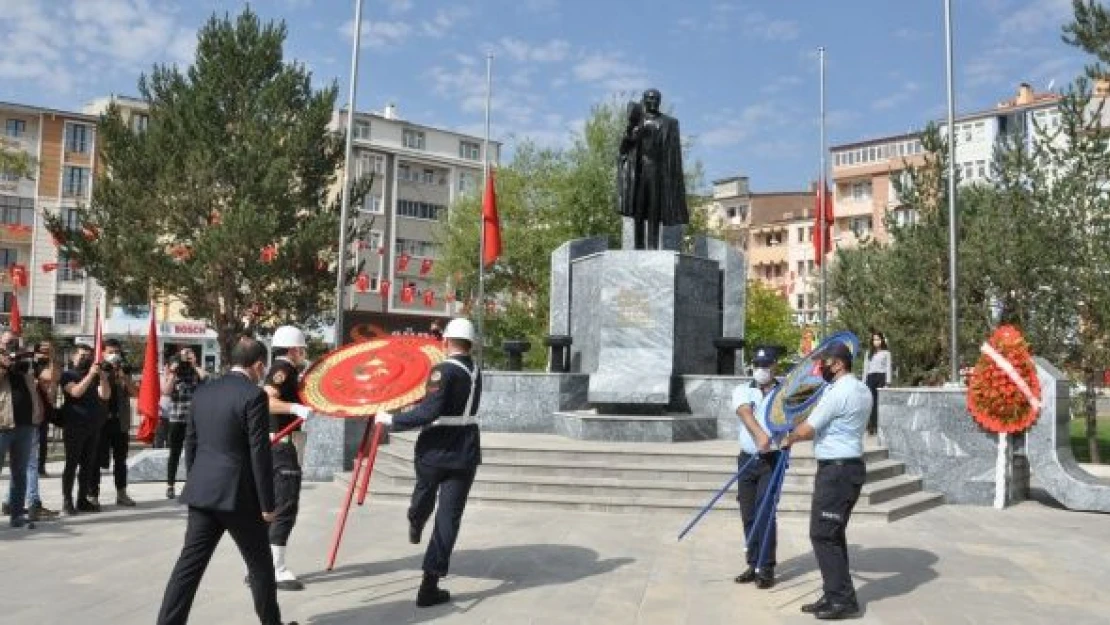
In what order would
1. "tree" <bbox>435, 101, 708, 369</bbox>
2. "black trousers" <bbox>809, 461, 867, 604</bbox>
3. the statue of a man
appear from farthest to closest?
"tree" <bbox>435, 101, 708, 369</bbox> < the statue of a man < "black trousers" <bbox>809, 461, 867, 604</bbox>

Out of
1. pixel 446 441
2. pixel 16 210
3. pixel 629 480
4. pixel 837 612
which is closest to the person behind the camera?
pixel 837 612

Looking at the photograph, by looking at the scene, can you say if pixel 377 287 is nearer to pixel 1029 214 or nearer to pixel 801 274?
pixel 801 274

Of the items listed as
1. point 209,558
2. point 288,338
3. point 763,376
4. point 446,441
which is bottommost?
point 209,558

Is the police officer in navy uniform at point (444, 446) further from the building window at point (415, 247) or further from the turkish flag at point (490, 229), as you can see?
the building window at point (415, 247)

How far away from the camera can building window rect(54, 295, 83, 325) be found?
55.5m

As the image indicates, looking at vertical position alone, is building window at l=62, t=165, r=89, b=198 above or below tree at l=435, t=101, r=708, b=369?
above

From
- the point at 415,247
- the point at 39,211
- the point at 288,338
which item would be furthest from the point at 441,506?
the point at 415,247

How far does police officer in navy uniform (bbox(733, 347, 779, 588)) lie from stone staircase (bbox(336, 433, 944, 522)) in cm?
304

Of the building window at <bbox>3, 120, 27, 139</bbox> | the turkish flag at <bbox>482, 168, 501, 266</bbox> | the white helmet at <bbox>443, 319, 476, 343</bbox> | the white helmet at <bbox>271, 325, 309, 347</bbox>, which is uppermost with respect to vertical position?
the building window at <bbox>3, 120, 27, 139</bbox>

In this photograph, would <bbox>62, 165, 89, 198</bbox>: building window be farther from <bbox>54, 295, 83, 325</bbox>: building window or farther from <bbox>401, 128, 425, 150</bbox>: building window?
<bbox>401, 128, 425, 150</bbox>: building window

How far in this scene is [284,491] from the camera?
6879mm

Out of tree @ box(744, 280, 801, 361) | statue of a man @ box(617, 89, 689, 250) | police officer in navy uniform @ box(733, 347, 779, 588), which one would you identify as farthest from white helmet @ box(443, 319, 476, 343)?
tree @ box(744, 280, 801, 361)

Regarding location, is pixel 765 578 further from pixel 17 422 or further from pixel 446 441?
pixel 17 422

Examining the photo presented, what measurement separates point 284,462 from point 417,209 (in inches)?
2381
